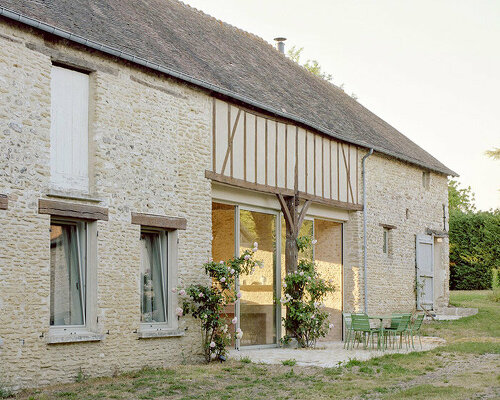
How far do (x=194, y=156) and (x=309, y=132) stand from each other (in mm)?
3961

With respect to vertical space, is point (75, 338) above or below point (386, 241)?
below

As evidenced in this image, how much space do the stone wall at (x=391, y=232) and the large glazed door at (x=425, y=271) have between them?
0.73 ft

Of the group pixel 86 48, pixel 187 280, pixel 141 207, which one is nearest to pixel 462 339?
pixel 187 280

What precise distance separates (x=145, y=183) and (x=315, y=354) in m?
4.30

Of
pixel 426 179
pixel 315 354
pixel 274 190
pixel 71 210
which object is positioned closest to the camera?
pixel 71 210

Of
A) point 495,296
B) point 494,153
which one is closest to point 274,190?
point 495,296

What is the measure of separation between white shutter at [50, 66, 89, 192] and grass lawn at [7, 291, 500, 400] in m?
2.66

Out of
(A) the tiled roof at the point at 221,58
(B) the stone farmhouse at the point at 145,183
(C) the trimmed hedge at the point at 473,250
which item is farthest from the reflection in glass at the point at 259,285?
(C) the trimmed hedge at the point at 473,250

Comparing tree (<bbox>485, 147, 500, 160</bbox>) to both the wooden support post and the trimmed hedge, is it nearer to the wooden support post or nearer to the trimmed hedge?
the trimmed hedge

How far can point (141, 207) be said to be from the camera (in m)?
10.9

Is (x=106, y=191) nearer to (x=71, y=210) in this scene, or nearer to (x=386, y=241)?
(x=71, y=210)

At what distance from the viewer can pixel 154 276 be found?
37.6 feet

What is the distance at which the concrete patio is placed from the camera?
11.7 meters

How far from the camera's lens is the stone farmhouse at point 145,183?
30.2 feet
